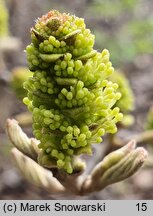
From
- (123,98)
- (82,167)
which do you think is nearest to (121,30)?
(123,98)

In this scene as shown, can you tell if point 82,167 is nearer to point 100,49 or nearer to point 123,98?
point 123,98

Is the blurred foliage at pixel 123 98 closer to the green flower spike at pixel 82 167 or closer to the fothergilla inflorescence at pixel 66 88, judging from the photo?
the green flower spike at pixel 82 167

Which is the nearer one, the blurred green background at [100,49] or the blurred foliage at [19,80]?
the blurred foliage at [19,80]

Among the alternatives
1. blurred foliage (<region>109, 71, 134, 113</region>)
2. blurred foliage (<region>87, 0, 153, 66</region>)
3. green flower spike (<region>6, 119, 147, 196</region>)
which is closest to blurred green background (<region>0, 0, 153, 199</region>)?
blurred foliage (<region>87, 0, 153, 66</region>)

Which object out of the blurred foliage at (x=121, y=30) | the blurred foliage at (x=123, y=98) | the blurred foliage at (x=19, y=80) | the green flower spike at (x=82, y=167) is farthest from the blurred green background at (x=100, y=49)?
the green flower spike at (x=82, y=167)

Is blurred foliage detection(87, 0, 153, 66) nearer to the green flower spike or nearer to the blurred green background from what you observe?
the blurred green background

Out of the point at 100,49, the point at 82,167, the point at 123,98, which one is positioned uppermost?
the point at 100,49
